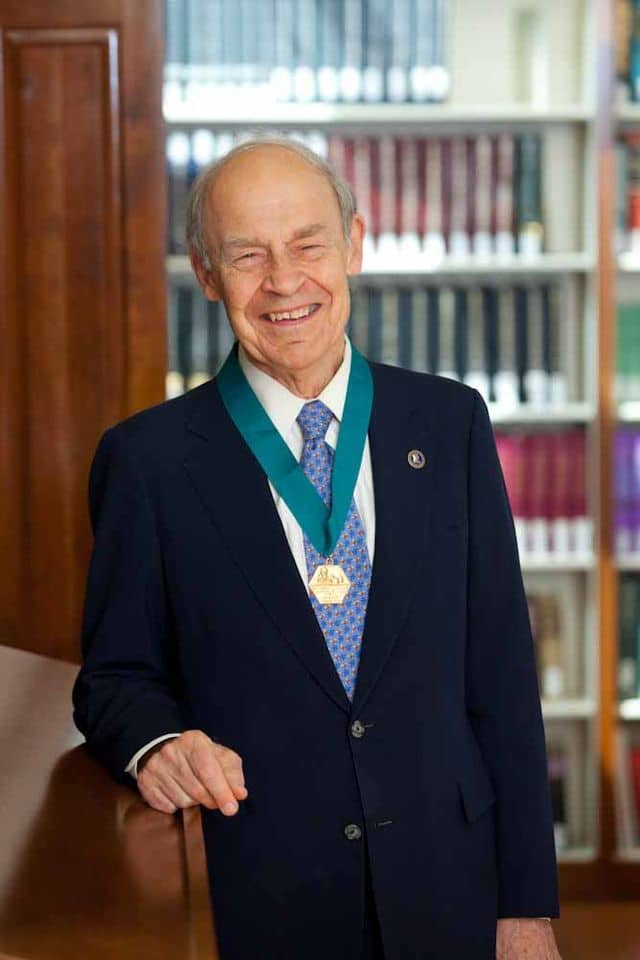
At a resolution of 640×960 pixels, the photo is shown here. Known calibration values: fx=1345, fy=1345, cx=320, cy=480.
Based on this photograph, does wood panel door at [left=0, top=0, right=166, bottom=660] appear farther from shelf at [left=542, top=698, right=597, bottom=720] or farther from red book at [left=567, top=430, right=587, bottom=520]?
shelf at [left=542, top=698, right=597, bottom=720]

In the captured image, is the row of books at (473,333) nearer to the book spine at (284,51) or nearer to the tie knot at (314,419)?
the book spine at (284,51)

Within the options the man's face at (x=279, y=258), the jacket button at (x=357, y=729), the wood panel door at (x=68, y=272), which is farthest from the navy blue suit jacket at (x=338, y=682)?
Answer: the wood panel door at (x=68, y=272)

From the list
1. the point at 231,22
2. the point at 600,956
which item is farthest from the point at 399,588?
the point at 231,22

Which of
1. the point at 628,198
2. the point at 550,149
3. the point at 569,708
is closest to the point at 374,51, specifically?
the point at 550,149

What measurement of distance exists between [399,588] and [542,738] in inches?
11.2

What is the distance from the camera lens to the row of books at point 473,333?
3746 millimetres

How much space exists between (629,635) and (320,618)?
2509mm

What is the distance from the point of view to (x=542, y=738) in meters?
1.62

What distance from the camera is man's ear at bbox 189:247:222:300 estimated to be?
1.65 m

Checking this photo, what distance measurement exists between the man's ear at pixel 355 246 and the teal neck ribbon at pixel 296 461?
14 cm

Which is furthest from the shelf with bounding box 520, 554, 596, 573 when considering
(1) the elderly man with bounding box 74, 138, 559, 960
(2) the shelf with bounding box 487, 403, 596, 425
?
(1) the elderly man with bounding box 74, 138, 559, 960

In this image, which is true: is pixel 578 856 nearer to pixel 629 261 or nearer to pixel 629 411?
pixel 629 411

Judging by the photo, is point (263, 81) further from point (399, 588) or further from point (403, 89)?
point (399, 588)

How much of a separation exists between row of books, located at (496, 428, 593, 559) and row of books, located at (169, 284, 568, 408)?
13cm
